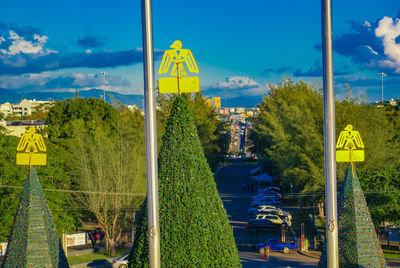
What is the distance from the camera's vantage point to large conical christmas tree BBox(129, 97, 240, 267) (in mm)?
8383

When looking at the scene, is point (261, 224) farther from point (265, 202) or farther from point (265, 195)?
point (265, 195)

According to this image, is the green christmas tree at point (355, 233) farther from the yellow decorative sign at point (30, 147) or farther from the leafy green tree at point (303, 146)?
the leafy green tree at point (303, 146)

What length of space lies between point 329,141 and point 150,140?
107 inches

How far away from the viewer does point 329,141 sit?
24.4 feet

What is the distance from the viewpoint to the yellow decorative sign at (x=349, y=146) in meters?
9.82

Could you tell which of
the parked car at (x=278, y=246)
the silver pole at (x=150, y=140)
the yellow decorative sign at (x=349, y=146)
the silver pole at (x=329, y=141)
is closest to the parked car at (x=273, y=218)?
the parked car at (x=278, y=246)

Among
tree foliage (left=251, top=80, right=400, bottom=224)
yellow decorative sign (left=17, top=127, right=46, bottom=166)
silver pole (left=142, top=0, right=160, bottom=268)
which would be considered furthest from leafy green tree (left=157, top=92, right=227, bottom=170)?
silver pole (left=142, top=0, right=160, bottom=268)

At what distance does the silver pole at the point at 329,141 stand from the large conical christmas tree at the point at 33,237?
6.61 m

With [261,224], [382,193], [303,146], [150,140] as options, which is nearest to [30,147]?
[150,140]

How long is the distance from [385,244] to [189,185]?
2550 cm

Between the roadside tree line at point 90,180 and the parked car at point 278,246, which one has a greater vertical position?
the roadside tree line at point 90,180

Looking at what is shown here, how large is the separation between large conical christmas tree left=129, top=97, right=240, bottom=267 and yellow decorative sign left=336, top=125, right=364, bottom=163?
2846 millimetres

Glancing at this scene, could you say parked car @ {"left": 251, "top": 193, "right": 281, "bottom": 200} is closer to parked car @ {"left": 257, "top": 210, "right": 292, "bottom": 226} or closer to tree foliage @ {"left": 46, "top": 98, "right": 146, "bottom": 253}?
parked car @ {"left": 257, "top": 210, "right": 292, "bottom": 226}

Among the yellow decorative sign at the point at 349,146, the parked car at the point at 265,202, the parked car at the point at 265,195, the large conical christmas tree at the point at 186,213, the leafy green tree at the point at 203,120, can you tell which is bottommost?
the parked car at the point at 265,202
